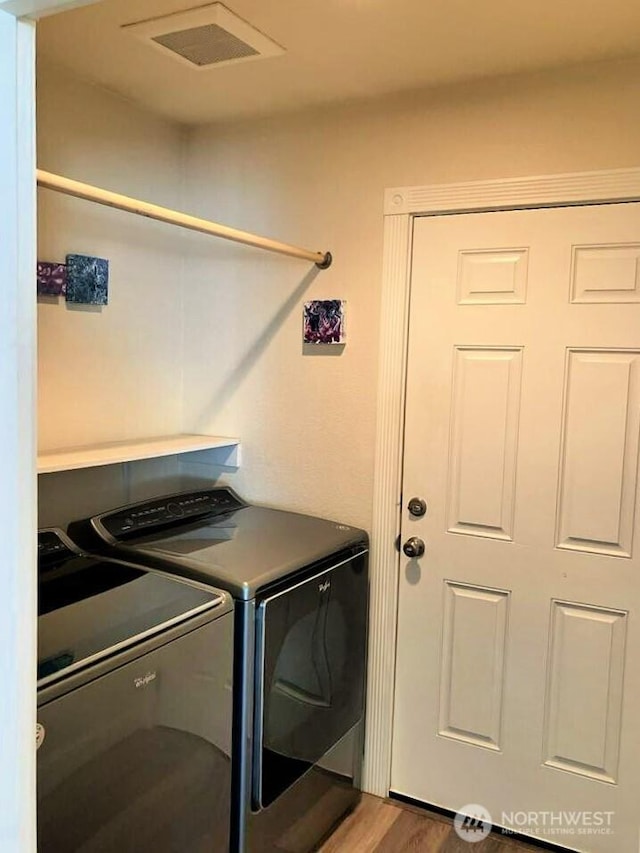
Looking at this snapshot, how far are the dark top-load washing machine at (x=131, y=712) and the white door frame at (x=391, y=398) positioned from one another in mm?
776

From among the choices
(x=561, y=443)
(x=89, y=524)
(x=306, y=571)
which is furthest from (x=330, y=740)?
(x=561, y=443)

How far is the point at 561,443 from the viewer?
7.11ft

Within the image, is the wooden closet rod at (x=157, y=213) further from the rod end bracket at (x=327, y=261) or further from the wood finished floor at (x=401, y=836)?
the wood finished floor at (x=401, y=836)

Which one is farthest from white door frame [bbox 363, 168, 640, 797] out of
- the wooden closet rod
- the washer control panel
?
the washer control panel

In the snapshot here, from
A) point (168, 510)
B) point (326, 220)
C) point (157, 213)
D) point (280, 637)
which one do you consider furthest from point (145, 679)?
point (326, 220)

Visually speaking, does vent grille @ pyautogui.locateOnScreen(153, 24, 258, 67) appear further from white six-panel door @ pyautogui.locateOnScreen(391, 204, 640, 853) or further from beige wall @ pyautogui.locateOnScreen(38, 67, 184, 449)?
white six-panel door @ pyautogui.locateOnScreen(391, 204, 640, 853)

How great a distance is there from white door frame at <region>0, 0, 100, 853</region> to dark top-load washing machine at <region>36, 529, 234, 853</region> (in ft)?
0.91

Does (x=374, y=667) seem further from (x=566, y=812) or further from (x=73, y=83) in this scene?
(x=73, y=83)

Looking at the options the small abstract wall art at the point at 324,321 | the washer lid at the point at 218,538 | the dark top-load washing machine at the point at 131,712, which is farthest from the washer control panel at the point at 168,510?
the small abstract wall art at the point at 324,321

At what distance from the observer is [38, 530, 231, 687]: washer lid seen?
1454 mm

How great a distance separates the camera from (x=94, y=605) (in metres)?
1.69

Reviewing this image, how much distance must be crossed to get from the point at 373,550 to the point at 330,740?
0.62 m

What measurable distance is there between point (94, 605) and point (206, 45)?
4.95 feet

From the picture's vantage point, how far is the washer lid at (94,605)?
1454 mm
